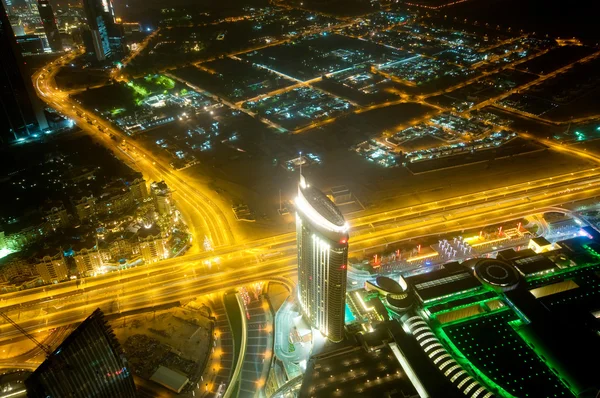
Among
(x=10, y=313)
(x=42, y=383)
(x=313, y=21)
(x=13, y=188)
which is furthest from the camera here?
(x=313, y=21)

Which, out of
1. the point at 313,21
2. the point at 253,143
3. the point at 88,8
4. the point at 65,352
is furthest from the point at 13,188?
the point at 313,21

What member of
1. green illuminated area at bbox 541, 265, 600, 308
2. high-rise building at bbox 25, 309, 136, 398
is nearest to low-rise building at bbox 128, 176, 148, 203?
high-rise building at bbox 25, 309, 136, 398

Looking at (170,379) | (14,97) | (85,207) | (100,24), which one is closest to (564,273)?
(170,379)

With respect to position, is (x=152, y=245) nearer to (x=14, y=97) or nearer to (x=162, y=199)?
(x=162, y=199)

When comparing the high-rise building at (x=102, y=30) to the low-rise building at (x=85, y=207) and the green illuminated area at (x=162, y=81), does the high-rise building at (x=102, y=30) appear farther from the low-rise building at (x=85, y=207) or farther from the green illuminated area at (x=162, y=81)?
the low-rise building at (x=85, y=207)

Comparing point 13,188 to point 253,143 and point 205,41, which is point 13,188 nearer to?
point 253,143

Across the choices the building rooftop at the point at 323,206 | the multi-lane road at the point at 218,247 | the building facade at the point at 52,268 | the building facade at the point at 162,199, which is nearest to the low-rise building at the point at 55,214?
the building facade at the point at 52,268

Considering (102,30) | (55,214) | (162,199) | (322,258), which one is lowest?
(162,199)
